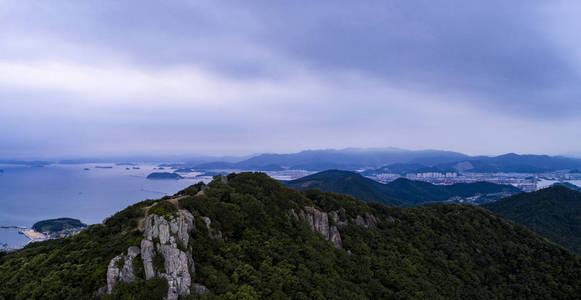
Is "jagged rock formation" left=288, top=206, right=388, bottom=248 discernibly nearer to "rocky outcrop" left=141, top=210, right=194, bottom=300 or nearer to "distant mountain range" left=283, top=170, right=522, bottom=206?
"rocky outcrop" left=141, top=210, right=194, bottom=300

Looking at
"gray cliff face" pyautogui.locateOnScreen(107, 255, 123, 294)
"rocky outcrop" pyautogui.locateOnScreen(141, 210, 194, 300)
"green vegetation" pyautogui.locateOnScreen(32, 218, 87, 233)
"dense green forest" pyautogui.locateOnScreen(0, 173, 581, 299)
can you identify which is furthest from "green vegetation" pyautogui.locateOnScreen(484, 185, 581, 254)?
"green vegetation" pyautogui.locateOnScreen(32, 218, 87, 233)

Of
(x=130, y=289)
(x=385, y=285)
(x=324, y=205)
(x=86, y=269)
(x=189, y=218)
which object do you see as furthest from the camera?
(x=324, y=205)

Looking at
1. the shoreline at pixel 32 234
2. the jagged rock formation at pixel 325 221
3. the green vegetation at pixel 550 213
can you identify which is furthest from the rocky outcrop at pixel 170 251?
the shoreline at pixel 32 234

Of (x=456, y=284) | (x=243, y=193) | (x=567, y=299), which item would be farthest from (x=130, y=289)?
(x=567, y=299)

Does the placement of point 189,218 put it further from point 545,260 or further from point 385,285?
point 545,260

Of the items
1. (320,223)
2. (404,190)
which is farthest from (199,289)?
(404,190)

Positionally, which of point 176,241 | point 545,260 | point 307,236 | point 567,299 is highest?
point 176,241
